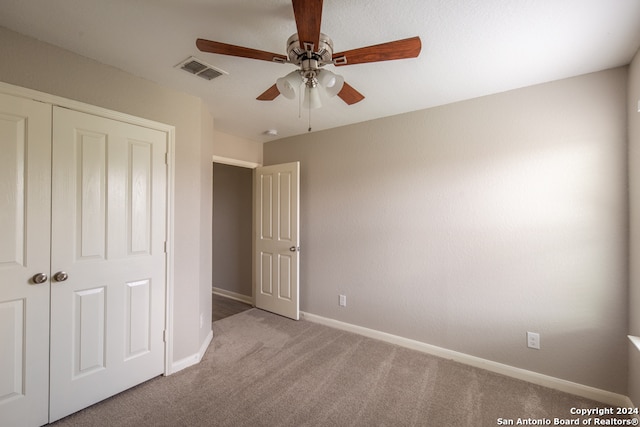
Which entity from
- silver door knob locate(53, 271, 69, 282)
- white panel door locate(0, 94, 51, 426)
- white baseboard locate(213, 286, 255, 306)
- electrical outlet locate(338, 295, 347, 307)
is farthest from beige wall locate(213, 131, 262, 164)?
electrical outlet locate(338, 295, 347, 307)

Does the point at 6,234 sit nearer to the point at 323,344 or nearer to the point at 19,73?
the point at 19,73

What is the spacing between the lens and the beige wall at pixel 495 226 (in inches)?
76.5

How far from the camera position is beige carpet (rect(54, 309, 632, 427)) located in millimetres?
1762

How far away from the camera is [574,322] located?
2.03 m

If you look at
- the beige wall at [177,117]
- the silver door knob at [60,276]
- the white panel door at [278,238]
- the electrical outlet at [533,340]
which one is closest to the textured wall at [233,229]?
the white panel door at [278,238]

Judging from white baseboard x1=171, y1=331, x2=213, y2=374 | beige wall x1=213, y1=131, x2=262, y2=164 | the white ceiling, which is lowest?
white baseboard x1=171, y1=331, x2=213, y2=374

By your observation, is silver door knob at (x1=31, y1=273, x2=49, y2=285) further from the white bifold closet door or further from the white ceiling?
the white ceiling

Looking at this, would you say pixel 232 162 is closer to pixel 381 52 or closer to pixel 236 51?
pixel 236 51

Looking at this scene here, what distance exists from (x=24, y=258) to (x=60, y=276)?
0.20 meters

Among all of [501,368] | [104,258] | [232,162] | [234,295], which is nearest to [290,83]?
[104,258]

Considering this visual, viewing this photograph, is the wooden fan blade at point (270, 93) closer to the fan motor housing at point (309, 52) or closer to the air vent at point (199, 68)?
the fan motor housing at point (309, 52)

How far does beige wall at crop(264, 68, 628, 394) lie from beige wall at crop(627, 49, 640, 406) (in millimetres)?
64

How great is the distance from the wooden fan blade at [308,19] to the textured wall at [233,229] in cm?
318

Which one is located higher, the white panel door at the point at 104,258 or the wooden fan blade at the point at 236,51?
the wooden fan blade at the point at 236,51
